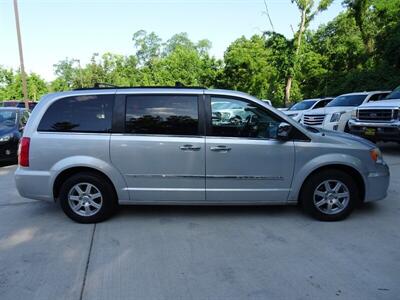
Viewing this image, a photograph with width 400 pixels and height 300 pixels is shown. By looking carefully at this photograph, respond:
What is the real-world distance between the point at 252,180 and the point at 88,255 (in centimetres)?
215

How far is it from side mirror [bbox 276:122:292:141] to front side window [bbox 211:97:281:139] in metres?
0.08

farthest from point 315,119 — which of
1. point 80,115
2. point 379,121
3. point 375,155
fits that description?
point 80,115

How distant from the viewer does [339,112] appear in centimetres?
1266

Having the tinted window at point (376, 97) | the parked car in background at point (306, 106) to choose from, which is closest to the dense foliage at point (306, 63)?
the parked car in background at point (306, 106)

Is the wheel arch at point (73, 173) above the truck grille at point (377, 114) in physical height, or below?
below

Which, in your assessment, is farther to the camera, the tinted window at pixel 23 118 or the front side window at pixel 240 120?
the tinted window at pixel 23 118

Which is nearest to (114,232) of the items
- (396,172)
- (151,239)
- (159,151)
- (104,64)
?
(151,239)

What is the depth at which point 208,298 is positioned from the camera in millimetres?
3168

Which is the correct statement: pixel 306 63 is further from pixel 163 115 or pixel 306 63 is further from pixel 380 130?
pixel 163 115

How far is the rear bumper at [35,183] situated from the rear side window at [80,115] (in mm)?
585

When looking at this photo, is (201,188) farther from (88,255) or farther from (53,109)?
(53,109)

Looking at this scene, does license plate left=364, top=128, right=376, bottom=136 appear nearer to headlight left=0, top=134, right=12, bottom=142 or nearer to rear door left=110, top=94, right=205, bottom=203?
rear door left=110, top=94, right=205, bottom=203

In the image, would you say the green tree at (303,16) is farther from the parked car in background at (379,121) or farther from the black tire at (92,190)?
the black tire at (92,190)

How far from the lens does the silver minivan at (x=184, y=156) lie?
4836 millimetres
